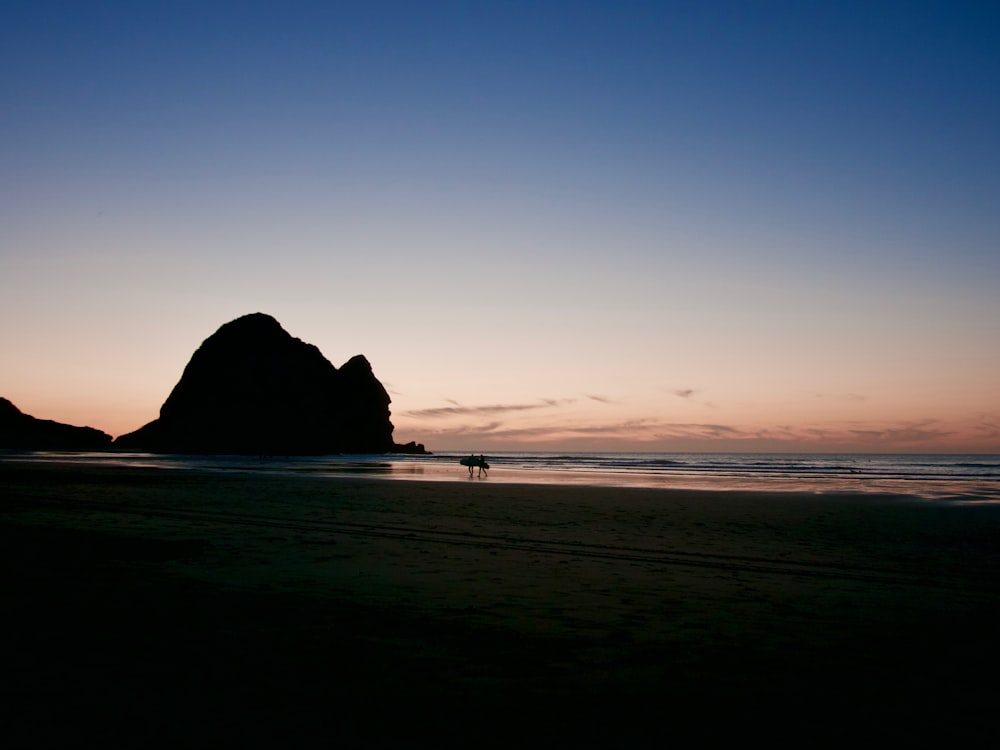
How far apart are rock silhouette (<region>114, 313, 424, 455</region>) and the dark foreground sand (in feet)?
460

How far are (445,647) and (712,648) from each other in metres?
2.95

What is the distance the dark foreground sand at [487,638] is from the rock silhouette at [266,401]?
5519 inches

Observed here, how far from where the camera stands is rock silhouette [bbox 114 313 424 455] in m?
155

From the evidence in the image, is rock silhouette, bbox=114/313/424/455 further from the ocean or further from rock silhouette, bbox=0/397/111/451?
the ocean

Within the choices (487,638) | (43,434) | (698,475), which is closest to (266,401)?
(43,434)

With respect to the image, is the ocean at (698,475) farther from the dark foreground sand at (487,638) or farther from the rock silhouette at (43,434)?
the rock silhouette at (43,434)

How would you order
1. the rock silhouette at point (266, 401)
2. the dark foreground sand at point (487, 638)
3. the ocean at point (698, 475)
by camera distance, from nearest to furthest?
the dark foreground sand at point (487, 638) → the ocean at point (698, 475) → the rock silhouette at point (266, 401)

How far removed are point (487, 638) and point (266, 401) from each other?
15858cm

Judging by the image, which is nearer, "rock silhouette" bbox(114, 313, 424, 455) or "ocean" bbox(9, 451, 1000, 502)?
"ocean" bbox(9, 451, 1000, 502)

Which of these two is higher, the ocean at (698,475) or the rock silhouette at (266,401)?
the rock silhouette at (266,401)

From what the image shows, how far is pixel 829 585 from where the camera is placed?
1201 centimetres

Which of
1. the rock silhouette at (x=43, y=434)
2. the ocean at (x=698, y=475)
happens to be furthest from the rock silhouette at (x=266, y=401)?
the ocean at (x=698, y=475)

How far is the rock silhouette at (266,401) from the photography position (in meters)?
155

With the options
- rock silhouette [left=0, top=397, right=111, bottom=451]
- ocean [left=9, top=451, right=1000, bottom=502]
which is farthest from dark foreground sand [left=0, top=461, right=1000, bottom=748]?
rock silhouette [left=0, top=397, right=111, bottom=451]
